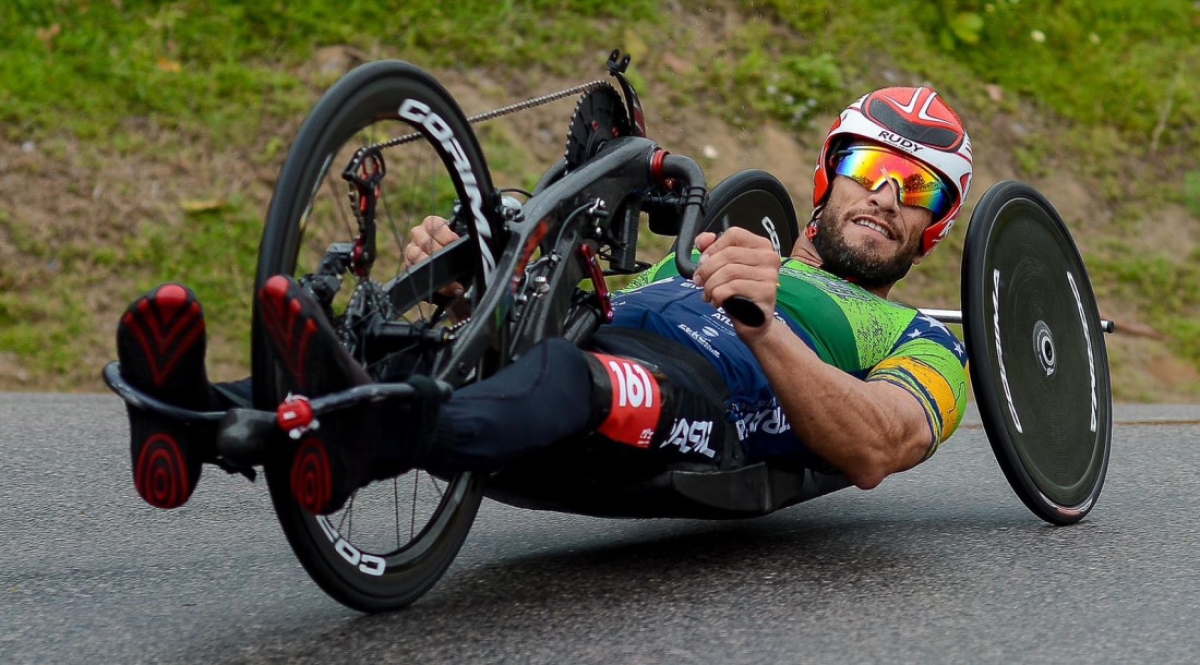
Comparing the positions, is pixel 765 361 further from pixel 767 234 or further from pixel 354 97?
pixel 767 234

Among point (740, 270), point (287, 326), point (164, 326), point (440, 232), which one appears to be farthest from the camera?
Result: point (440, 232)

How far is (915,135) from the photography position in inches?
157

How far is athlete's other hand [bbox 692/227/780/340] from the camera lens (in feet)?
9.63

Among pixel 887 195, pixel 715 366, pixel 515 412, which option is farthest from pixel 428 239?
pixel 887 195

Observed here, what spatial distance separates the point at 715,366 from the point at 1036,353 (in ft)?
3.25

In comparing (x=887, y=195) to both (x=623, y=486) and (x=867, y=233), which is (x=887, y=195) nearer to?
(x=867, y=233)

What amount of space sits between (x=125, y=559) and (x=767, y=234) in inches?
87.1

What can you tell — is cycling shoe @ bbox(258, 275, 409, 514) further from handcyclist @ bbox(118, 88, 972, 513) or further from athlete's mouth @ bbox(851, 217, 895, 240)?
athlete's mouth @ bbox(851, 217, 895, 240)

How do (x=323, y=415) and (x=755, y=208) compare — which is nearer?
(x=323, y=415)

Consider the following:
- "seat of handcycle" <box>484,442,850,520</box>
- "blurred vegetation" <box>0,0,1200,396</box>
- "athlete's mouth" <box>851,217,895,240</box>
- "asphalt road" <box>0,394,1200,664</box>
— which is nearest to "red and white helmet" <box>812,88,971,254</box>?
"athlete's mouth" <box>851,217,895,240</box>

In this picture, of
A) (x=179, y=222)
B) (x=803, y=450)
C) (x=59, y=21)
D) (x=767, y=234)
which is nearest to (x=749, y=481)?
(x=803, y=450)

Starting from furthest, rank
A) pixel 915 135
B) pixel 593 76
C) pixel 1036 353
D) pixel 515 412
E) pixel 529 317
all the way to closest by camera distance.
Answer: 1. pixel 593 76
2. pixel 915 135
3. pixel 1036 353
4. pixel 529 317
5. pixel 515 412

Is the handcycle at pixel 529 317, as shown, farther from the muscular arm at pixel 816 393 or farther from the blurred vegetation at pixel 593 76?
the blurred vegetation at pixel 593 76

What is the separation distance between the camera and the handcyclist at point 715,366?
2.36 meters
